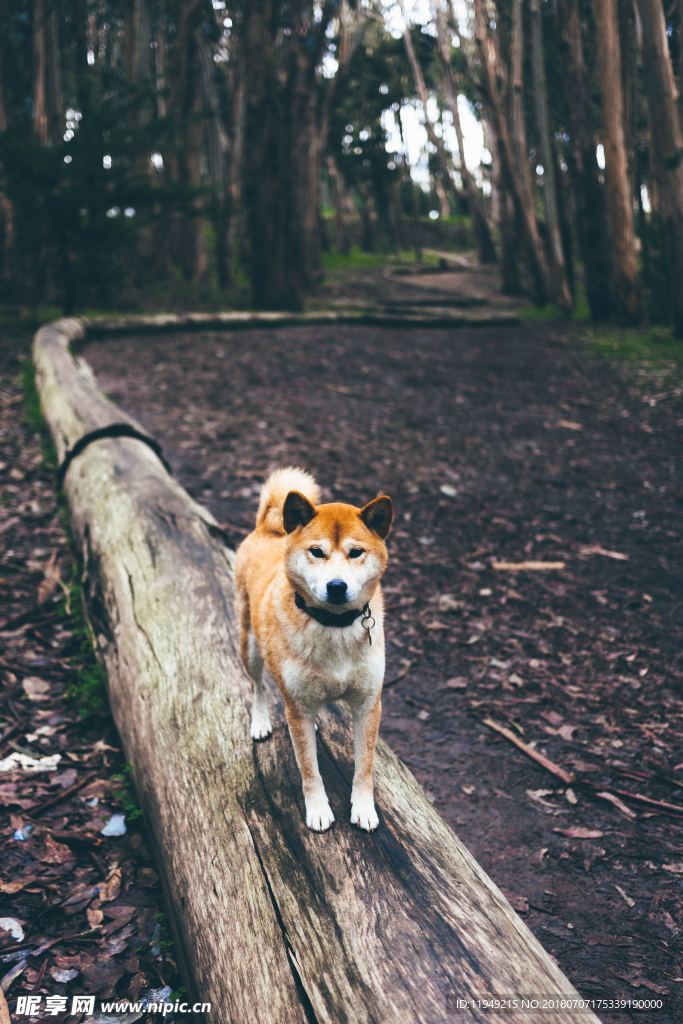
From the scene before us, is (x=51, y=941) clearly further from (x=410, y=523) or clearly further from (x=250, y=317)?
(x=250, y=317)

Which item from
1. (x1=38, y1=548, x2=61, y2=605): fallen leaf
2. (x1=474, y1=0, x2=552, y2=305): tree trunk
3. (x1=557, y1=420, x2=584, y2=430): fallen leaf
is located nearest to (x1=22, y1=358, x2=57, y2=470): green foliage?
(x1=38, y1=548, x2=61, y2=605): fallen leaf

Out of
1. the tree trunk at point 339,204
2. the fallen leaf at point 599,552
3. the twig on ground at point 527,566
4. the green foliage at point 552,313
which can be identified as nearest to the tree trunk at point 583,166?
the green foliage at point 552,313

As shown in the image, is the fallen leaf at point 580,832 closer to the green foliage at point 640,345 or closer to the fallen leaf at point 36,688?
the fallen leaf at point 36,688

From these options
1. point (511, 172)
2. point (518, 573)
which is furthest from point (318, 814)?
point (511, 172)

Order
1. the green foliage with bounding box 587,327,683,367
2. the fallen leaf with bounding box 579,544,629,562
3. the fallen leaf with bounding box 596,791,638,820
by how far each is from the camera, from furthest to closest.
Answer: the green foliage with bounding box 587,327,683,367, the fallen leaf with bounding box 579,544,629,562, the fallen leaf with bounding box 596,791,638,820

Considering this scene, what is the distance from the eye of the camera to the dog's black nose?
232 cm

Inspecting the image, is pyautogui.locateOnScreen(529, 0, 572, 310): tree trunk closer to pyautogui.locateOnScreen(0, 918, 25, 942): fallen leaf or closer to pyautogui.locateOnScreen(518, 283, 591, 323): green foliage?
pyautogui.locateOnScreen(518, 283, 591, 323): green foliage

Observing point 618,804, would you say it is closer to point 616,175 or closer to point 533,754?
point 533,754

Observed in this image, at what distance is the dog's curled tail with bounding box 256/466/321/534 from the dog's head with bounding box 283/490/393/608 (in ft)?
1.73

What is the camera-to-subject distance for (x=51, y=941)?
2.83 metres

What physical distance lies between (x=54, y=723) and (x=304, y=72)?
1634 cm

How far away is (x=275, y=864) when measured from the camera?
2.48m

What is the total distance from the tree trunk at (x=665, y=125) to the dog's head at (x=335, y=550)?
446 inches

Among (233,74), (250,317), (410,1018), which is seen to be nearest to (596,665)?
(410,1018)
